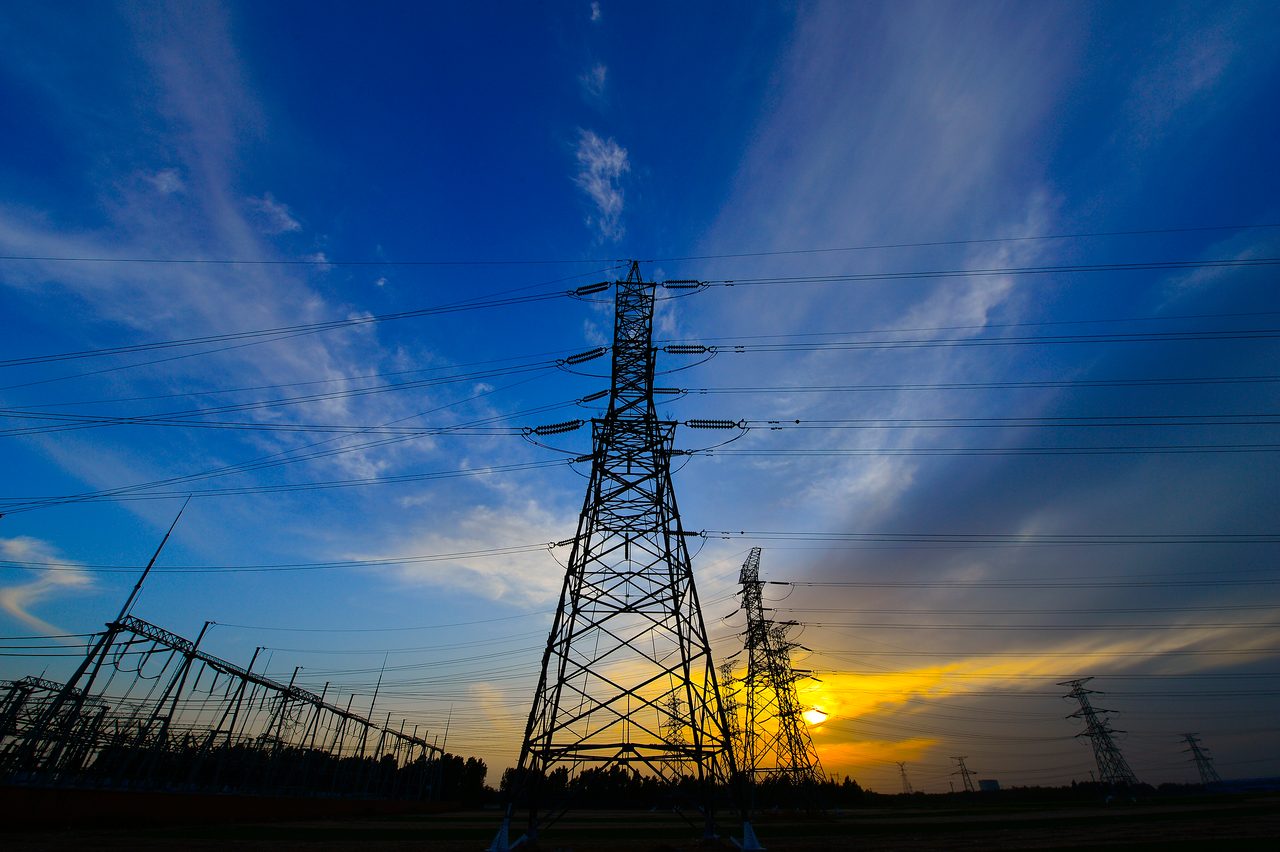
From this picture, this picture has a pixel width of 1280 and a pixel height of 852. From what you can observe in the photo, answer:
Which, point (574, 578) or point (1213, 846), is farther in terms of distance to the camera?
point (574, 578)

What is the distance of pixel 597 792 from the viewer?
78938mm

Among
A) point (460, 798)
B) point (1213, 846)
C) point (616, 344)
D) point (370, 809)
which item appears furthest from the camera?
point (460, 798)

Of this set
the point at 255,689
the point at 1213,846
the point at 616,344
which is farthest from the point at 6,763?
the point at 1213,846

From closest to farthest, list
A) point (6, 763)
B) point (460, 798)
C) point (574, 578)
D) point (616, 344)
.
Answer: point (574, 578) < point (616, 344) < point (6, 763) < point (460, 798)

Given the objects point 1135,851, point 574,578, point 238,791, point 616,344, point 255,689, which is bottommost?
point 1135,851

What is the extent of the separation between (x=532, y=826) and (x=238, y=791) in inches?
1247

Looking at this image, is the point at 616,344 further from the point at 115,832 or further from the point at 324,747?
the point at 324,747

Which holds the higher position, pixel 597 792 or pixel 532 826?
pixel 597 792

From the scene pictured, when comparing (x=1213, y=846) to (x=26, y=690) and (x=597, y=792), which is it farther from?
(x=597, y=792)

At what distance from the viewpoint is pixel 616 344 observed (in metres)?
21.6

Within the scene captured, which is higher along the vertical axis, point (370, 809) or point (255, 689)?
point (255, 689)

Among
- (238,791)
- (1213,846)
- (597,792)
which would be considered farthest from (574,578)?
(597,792)

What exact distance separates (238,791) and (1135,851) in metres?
43.1

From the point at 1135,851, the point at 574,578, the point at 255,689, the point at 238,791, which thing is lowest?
the point at 1135,851
